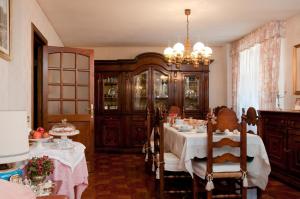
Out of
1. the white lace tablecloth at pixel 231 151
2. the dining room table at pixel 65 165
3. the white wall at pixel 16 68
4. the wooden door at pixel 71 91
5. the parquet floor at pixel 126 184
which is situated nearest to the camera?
the dining room table at pixel 65 165

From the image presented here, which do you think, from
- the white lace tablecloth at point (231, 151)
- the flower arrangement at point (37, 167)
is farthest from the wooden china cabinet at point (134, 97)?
the flower arrangement at point (37, 167)

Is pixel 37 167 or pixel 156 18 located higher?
pixel 156 18

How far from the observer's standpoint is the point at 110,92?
643cm

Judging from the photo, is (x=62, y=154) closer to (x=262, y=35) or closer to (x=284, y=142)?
(x=284, y=142)

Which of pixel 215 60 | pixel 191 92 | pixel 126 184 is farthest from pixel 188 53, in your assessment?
pixel 215 60

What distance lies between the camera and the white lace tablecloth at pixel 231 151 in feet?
9.62

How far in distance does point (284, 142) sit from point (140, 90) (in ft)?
10.8

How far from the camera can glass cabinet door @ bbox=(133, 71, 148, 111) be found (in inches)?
251

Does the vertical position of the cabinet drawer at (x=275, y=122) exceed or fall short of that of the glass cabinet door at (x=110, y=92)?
it falls short

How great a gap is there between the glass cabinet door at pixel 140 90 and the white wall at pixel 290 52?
2.84 metres

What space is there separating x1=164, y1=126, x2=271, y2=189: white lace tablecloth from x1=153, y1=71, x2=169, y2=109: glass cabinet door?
3041mm

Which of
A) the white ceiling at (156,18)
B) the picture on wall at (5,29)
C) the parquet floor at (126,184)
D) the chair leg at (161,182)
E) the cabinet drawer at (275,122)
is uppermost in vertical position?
the white ceiling at (156,18)

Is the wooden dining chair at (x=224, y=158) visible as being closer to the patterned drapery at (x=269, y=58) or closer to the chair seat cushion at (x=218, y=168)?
the chair seat cushion at (x=218, y=168)

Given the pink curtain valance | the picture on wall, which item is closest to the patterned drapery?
the pink curtain valance
